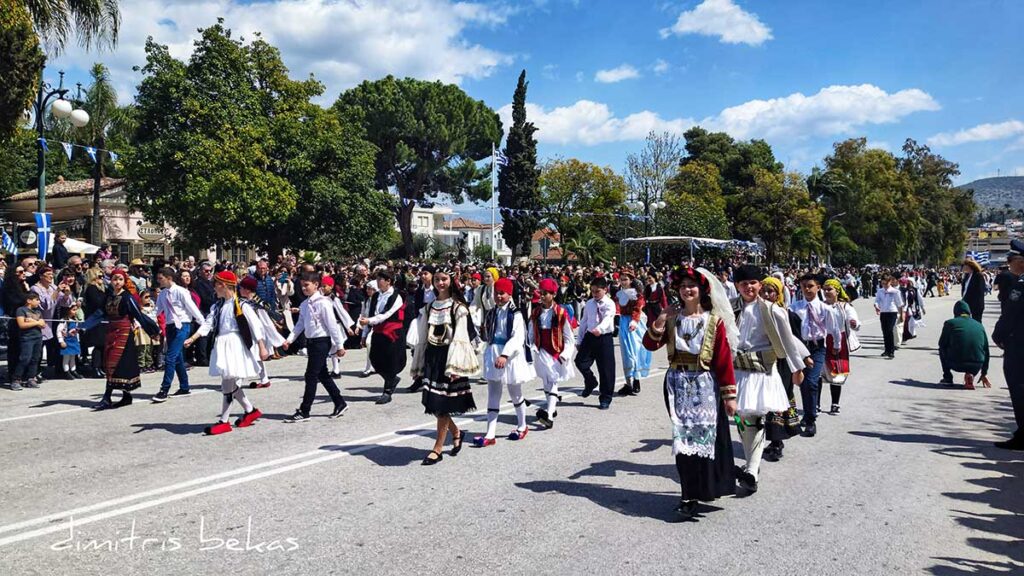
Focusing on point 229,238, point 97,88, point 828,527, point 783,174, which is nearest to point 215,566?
point 828,527

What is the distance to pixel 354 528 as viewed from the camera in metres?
5.12

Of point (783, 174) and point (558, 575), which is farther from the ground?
point (783, 174)

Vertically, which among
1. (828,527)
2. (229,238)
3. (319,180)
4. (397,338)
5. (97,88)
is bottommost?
(828,527)

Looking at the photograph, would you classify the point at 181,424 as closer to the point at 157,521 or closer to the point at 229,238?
the point at 157,521

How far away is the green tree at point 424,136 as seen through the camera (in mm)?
53156

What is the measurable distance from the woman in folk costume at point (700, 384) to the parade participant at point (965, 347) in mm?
8325

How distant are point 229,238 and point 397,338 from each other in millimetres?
26509

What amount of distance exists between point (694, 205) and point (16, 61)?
41.2 meters

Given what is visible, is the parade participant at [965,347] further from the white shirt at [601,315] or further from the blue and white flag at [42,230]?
the blue and white flag at [42,230]

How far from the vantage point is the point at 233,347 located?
8.27 m

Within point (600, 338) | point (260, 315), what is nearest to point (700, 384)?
point (600, 338)

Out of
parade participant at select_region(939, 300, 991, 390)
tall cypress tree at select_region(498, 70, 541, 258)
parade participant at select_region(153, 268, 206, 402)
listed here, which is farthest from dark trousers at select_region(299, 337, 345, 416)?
tall cypress tree at select_region(498, 70, 541, 258)

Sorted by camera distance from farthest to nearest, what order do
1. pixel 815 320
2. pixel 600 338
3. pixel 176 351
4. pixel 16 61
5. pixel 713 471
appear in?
pixel 16 61 → pixel 176 351 → pixel 600 338 → pixel 815 320 → pixel 713 471

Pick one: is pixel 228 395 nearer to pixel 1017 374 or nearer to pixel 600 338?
pixel 600 338
